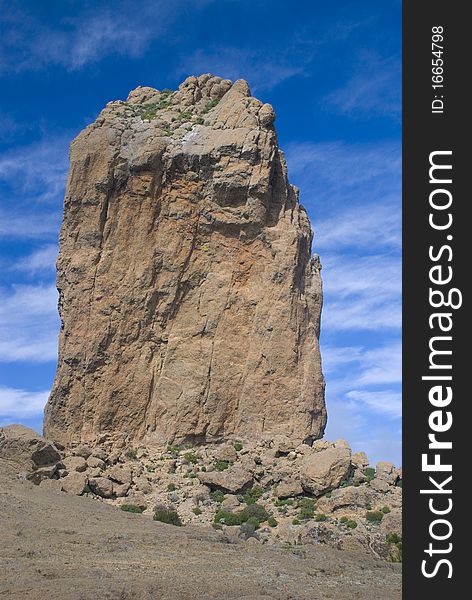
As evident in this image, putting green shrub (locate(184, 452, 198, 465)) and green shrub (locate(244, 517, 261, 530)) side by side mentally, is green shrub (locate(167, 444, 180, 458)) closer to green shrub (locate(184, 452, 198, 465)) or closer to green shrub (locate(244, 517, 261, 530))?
green shrub (locate(184, 452, 198, 465))

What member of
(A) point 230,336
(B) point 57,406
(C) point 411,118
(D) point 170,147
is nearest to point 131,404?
(B) point 57,406

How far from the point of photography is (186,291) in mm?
31109

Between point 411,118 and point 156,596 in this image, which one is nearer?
point 411,118

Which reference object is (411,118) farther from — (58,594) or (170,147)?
(170,147)

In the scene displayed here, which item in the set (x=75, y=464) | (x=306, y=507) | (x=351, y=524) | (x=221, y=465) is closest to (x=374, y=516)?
(x=351, y=524)

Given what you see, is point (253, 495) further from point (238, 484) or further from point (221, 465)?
point (221, 465)

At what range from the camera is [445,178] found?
8.60 meters

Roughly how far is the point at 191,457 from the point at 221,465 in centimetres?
157

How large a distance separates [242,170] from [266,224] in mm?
2643

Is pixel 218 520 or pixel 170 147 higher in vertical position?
pixel 170 147

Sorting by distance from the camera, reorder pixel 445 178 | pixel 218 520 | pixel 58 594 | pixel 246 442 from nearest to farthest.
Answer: pixel 445 178
pixel 58 594
pixel 218 520
pixel 246 442

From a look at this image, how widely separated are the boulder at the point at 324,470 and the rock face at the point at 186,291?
114 inches

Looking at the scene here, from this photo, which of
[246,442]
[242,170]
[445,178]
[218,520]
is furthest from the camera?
[242,170]

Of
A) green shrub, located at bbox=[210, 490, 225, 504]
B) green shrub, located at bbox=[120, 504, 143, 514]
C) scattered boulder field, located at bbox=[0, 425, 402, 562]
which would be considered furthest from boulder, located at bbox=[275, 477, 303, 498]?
green shrub, located at bbox=[120, 504, 143, 514]
